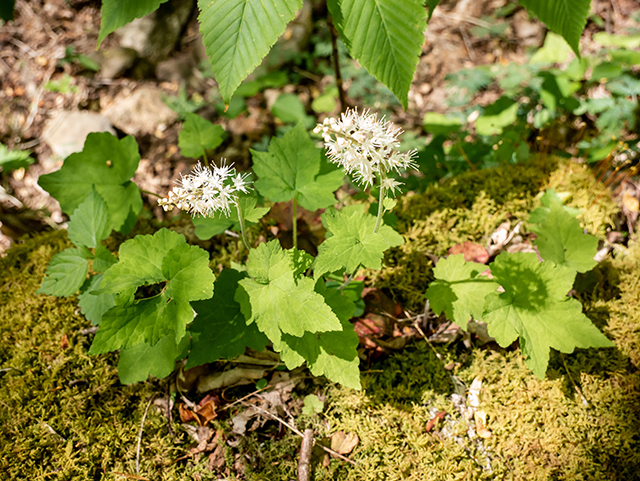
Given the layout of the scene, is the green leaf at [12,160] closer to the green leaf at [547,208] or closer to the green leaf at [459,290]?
the green leaf at [459,290]

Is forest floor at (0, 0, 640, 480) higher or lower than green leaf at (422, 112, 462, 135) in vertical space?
lower

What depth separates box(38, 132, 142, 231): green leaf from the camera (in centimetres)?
234

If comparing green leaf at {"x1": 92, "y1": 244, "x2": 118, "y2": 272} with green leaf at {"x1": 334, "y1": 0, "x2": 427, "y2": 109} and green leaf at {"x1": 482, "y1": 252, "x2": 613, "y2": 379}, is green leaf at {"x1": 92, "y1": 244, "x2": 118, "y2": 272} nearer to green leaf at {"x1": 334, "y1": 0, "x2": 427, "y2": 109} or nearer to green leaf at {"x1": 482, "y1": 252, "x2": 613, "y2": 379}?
green leaf at {"x1": 334, "y1": 0, "x2": 427, "y2": 109}

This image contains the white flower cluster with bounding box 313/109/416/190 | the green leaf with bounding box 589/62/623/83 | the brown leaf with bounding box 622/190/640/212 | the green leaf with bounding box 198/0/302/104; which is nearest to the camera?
the white flower cluster with bounding box 313/109/416/190

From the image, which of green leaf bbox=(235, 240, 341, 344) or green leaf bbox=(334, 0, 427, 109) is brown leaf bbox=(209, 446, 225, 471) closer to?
green leaf bbox=(235, 240, 341, 344)

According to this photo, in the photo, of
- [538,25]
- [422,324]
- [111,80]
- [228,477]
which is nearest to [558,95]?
[538,25]

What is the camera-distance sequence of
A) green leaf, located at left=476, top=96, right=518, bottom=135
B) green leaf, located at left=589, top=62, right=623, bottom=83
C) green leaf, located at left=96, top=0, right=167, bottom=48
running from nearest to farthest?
green leaf, located at left=96, top=0, right=167, bottom=48 → green leaf, located at left=589, top=62, right=623, bottom=83 → green leaf, located at left=476, top=96, right=518, bottom=135

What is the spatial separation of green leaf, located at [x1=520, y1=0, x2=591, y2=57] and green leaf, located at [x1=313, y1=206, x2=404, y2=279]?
4.30 ft

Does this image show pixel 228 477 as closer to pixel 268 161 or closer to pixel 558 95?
pixel 268 161

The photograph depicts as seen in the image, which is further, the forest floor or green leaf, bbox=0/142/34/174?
green leaf, bbox=0/142/34/174

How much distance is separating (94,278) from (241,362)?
0.94m

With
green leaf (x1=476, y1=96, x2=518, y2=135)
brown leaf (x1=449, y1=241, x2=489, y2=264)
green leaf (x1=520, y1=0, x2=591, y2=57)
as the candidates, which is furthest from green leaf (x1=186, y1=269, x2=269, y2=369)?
green leaf (x1=476, y1=96, x2=518, y2=135)

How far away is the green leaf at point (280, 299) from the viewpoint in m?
1.55

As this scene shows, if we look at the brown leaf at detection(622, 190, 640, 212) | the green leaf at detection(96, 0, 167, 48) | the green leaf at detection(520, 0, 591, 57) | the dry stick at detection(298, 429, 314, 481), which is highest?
the green leaf at detection(96, 0, 167, 48)
